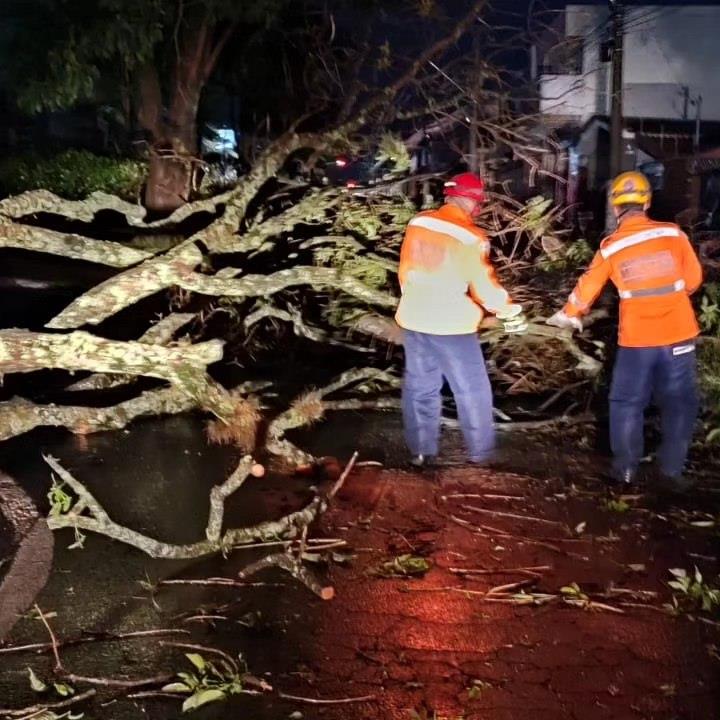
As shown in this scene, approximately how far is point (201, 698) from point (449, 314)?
98.6 inches

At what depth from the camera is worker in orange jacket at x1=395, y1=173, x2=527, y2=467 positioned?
4562 millimetres

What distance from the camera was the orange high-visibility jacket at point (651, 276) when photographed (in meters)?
4.40

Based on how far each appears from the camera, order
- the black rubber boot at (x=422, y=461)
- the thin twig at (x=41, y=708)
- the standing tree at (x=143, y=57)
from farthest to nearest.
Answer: the standing tree at (x=143, y=57), the black rubber boot at (x=422, y=461), the thin twig at (x=41, y=708)

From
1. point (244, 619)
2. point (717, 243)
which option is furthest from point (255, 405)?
point (717, 243)

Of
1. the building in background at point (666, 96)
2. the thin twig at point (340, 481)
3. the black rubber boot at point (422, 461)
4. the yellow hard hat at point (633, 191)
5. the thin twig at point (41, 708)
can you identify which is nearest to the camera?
the thin twig at point (41, 708)

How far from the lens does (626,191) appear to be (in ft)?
14.8

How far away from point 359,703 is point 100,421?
3092 millimetres

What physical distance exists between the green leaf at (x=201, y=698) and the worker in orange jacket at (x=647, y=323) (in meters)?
2.65

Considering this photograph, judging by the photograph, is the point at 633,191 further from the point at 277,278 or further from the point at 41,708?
the point at 41,708

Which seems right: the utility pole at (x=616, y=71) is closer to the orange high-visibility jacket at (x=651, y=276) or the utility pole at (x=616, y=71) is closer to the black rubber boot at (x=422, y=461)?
the orange high-visibility jacket at (x=651, y=276)

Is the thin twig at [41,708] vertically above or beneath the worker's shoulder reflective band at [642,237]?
beneath

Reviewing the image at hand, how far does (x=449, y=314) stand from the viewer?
15.3 feet

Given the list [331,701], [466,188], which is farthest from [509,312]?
[331,701]

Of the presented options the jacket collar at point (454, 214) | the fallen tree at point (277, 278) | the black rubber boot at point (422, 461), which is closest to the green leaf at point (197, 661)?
the fallen tree at point (277, 278)
